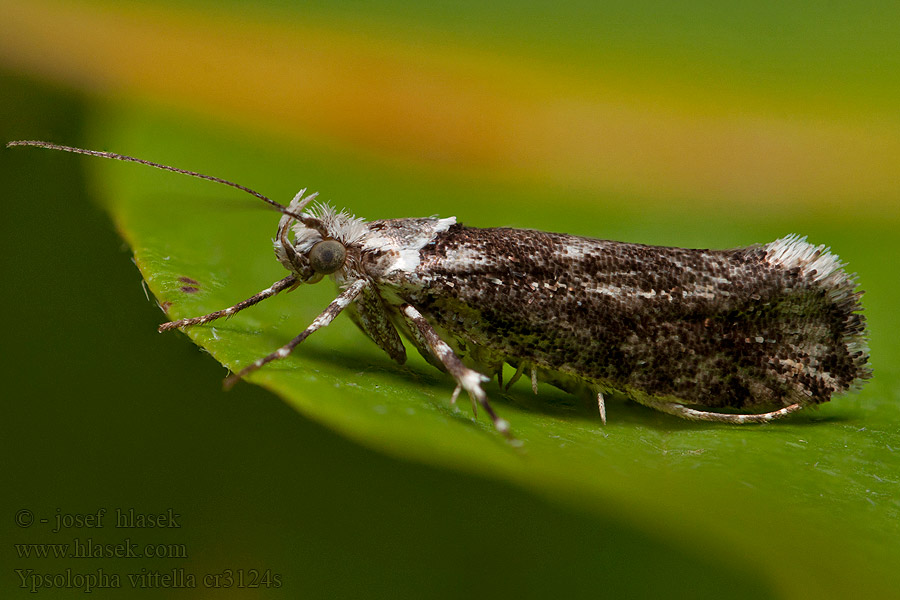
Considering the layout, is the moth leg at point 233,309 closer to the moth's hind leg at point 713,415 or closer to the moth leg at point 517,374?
the moth leg at point 517,374

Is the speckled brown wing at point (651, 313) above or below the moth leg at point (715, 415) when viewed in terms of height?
above

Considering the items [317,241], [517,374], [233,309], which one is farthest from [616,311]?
[233,309]

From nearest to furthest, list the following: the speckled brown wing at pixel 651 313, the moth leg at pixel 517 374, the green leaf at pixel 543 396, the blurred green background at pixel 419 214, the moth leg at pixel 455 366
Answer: the green leaf at pixel 543 396 < the blurred green background at pixel 419 214 < the moth leg at pixel 455 366 < the speckled brown wing at pixel 651 313 < the moth leg at pixel 517 374

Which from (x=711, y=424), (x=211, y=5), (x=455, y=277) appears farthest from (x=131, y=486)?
(x=211, y=5)

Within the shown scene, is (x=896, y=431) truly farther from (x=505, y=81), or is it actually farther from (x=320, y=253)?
(x=505, y=81)

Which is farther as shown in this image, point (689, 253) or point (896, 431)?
point (689, 253)

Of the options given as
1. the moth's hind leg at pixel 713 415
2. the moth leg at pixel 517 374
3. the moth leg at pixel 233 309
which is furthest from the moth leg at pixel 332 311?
the moth's hind leg at pixel 713 415
